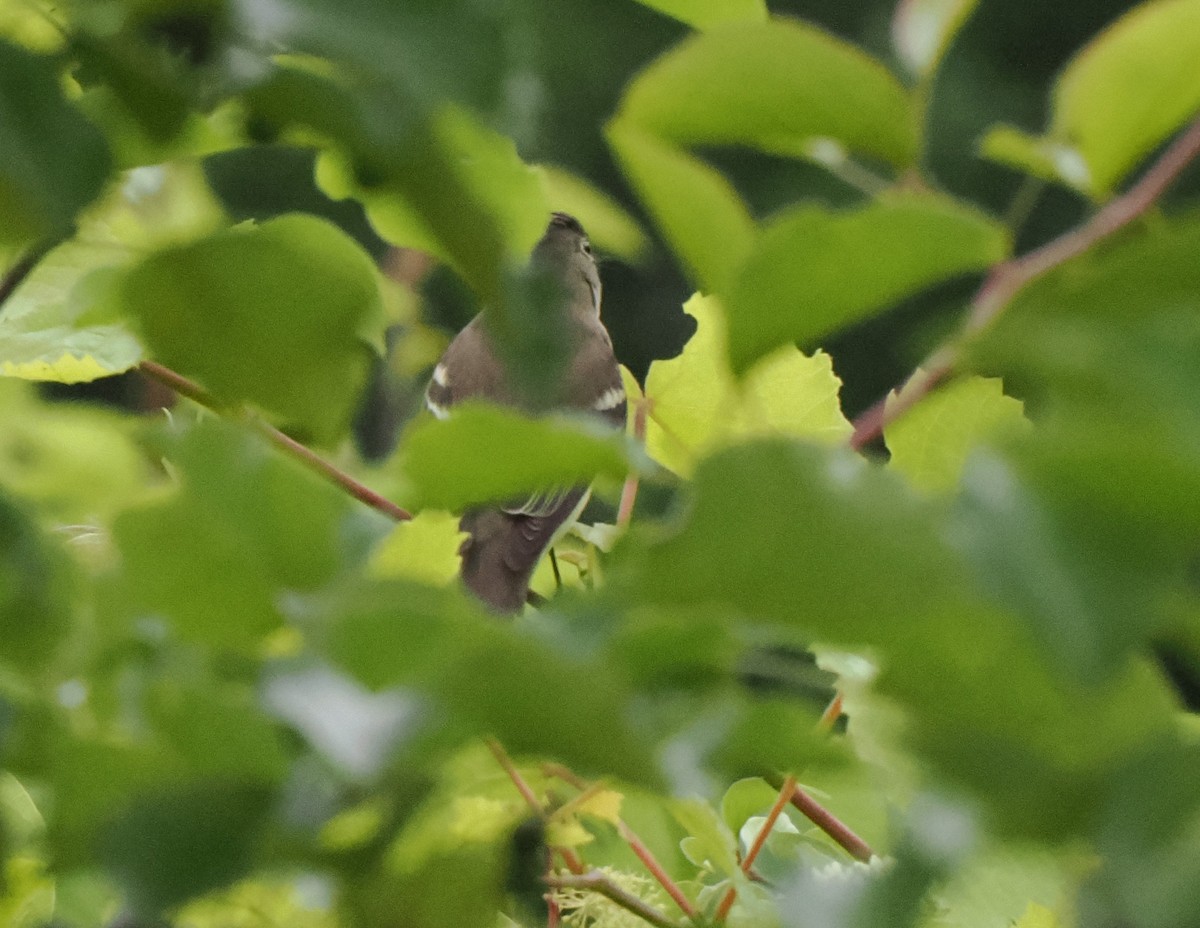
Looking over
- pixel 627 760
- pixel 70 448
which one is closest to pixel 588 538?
pixel 70 448

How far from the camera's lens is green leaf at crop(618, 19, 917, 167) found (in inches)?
9.2

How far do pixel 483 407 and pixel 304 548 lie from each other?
4 cm

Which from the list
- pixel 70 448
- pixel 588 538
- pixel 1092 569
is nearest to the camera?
pixel 1092 569

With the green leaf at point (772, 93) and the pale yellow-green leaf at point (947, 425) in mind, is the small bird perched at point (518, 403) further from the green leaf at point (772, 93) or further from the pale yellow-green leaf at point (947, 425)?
the green leaf at point (772, 93)

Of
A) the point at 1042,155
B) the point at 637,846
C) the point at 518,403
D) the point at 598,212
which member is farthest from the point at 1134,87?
the point at 518,403

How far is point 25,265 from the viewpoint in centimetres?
23

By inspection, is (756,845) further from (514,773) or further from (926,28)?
(926,28)

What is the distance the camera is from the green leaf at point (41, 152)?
0.19 meters

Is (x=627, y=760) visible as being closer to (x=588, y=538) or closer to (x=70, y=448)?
(x=70, y=448)

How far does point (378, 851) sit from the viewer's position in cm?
21

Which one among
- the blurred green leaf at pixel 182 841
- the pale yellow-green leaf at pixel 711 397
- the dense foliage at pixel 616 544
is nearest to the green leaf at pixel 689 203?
the dense foliage at pixel 616 544

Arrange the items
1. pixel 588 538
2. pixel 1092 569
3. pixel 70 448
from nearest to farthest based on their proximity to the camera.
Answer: pixel 1092 569
pixel 70 448
pixel 588 538

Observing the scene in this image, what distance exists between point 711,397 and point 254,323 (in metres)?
0.27

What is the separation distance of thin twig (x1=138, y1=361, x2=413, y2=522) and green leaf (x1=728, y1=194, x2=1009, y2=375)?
15 cm
